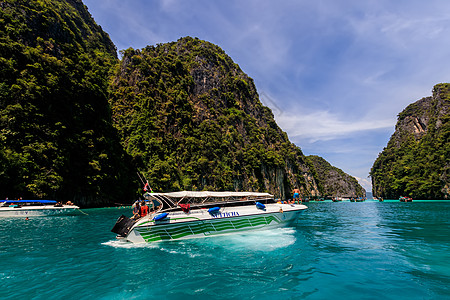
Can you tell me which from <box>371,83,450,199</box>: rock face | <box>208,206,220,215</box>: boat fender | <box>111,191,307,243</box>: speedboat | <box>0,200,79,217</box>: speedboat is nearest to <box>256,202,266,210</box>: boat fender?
<box>111,191,307,243</box>: speedboat

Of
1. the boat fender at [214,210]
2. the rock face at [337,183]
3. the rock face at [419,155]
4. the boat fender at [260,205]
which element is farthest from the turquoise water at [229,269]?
the rock face at [337,183]

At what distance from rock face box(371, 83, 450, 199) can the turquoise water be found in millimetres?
87044

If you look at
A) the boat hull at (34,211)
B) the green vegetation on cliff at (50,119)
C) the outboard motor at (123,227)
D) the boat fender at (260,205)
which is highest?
the green vegetation on cliff at (50,119)

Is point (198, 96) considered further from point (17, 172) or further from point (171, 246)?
point (171, 246)

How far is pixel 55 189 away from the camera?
35.4 meters

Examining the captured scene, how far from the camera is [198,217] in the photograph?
13.1 m

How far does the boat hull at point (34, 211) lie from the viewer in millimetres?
24984

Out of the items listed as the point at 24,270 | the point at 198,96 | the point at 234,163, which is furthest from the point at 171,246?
the point at 198,96

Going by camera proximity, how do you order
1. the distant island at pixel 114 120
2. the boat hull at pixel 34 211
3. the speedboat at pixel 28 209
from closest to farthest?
1. the boat hull at pixel 34 211
2. the speedboat at pixel 28 209
3. the distant island at pixel 114 120

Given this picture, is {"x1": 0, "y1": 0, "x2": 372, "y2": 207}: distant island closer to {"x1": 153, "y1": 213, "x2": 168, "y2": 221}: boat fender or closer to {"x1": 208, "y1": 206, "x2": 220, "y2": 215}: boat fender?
{"x1": 153, "y1": 213, "x2": 168, "y2": 221}: boat fender

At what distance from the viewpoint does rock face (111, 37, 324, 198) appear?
64156mm

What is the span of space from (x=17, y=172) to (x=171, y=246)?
3343 centimetres

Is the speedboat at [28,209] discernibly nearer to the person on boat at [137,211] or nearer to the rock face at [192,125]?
the person on boat at [137,211]

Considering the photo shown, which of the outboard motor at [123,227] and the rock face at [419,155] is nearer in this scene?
the outboard motor at [123,227]
